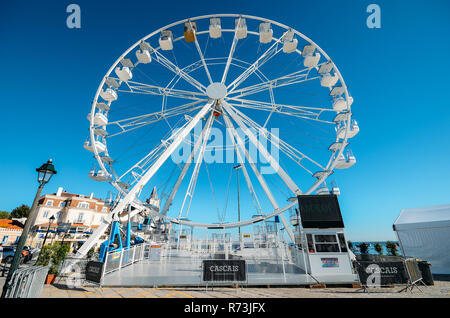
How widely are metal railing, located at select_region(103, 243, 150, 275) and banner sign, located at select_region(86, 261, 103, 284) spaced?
20cm

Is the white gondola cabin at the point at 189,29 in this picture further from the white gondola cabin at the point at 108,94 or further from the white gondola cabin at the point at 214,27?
the white gondola cabin at the point at 108,94

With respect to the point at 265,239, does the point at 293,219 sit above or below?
above

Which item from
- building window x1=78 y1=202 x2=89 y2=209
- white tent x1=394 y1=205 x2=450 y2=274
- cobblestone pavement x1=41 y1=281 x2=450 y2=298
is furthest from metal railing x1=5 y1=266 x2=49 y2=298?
building window x1=78 y1=202 x2=89 y2=209

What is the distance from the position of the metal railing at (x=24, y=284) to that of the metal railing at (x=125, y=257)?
11.2 feet

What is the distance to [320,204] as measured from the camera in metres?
9.84

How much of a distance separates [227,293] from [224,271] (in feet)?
2.57

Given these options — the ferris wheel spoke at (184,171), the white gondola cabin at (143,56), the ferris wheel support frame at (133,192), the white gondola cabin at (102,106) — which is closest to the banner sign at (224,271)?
the ferris wheel support frame at (133,192)

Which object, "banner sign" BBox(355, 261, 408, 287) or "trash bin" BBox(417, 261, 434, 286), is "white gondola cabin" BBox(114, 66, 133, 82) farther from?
"trash bin" BBox(417, 261, 434, 286)

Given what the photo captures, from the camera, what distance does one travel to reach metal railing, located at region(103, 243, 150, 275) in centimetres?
856
